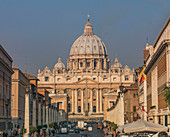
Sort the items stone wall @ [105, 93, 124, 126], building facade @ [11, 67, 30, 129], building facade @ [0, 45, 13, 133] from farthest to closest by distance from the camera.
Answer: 1. building facade @ [11, 67, 30, 129]
2. building facade @ [0, 45, 13, 133]
3. stone wall @ [105, 93, 124, 126]

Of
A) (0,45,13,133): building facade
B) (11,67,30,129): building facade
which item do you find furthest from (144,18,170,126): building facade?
(11,67,30,129): building facade

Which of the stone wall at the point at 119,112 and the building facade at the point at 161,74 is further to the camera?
the stone wall at the point at 119,112

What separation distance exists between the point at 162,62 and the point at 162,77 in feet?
5.40

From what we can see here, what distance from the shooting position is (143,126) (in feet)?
126

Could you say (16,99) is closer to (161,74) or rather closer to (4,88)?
(4,88)

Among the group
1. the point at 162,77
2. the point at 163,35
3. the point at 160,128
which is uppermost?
the point at 163,35

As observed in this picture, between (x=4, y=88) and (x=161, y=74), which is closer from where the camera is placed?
(x=161, y=74)

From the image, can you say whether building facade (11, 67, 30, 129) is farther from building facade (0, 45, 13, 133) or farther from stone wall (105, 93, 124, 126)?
building facade (0, 45, 13, 133)

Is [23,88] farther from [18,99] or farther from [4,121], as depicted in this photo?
[4,121]

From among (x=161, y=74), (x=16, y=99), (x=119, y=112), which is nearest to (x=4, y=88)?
(x=119, y=112)

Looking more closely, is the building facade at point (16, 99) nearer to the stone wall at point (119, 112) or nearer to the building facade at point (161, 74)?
the stone wall at point (119, 112)

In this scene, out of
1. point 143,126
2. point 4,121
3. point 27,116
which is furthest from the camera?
point 4,121

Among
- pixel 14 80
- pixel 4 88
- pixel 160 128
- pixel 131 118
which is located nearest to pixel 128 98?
pixel 131 118

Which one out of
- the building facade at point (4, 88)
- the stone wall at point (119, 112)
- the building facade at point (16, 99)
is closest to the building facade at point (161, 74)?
the stone wall at point (119, 112)
